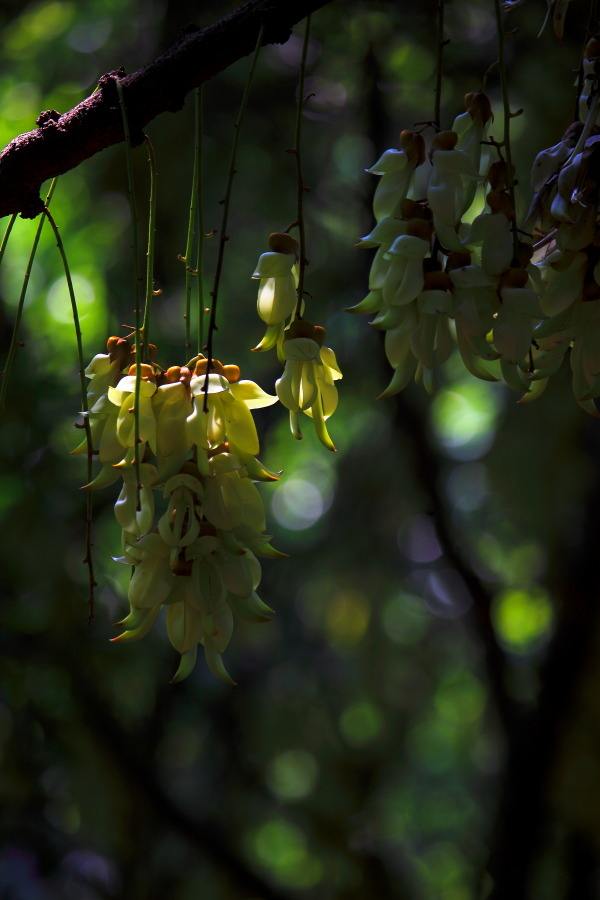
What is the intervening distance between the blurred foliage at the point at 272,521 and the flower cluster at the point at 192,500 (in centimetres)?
105

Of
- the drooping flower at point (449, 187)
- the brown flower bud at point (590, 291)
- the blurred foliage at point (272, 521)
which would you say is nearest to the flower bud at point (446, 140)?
the drooping flower at point (449, 187)

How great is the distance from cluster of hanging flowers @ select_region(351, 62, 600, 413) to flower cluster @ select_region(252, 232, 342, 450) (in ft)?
0.12

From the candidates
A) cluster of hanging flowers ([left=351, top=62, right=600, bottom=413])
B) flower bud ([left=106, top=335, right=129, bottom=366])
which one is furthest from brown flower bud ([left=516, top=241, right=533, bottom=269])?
flower bud ([left=106, top=335, right=129, bottom=366])

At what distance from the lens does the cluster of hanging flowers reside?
518mm

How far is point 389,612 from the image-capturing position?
8.50 feet

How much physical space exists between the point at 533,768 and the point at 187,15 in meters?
1.43

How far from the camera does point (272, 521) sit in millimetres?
2299

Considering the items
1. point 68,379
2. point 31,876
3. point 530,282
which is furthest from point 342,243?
point 530,282

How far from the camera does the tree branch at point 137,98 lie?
0.55m

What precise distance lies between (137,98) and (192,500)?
222mm

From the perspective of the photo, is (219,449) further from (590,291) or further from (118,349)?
(590,291)

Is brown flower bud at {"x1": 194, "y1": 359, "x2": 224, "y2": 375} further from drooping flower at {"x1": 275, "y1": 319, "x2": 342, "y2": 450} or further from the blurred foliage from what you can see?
the blurred foliage

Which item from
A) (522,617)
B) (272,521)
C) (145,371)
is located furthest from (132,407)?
(522,617)

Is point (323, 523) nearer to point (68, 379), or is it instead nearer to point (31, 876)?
point (68, 379)
